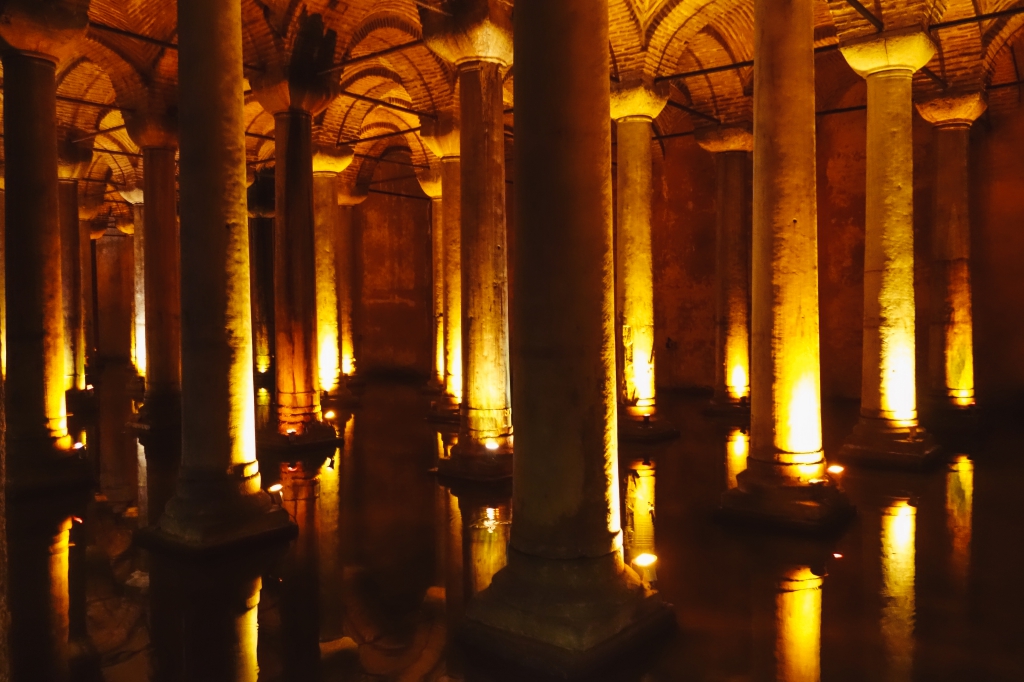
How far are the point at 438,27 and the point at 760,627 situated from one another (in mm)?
7139

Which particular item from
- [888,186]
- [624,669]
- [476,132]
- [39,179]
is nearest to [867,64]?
[888,186]

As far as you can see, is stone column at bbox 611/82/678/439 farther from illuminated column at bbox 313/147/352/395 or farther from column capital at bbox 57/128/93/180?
column capital at bbox 57/128/93/180

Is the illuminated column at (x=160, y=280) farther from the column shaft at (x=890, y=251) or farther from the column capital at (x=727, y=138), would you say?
the column shaft at (x=890, y=251)

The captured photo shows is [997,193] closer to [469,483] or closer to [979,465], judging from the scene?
[979,465]

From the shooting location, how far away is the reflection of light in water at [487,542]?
18.9 feet

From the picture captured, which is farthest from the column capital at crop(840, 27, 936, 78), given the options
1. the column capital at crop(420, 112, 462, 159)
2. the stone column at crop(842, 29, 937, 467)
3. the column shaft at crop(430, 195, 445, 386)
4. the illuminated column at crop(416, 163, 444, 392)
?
the column shaft at crop(430, 195, 445, 386)

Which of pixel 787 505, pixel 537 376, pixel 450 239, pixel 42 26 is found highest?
pixel 42 26

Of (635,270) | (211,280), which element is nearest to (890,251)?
(635,270)

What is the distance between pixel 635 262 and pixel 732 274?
12.1 feet

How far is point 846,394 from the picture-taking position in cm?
1595

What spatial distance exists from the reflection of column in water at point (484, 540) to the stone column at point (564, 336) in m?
1.35

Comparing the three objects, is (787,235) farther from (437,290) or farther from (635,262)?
(437,290)

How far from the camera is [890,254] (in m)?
9.06

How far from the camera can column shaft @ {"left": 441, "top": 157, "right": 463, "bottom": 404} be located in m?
12.3
